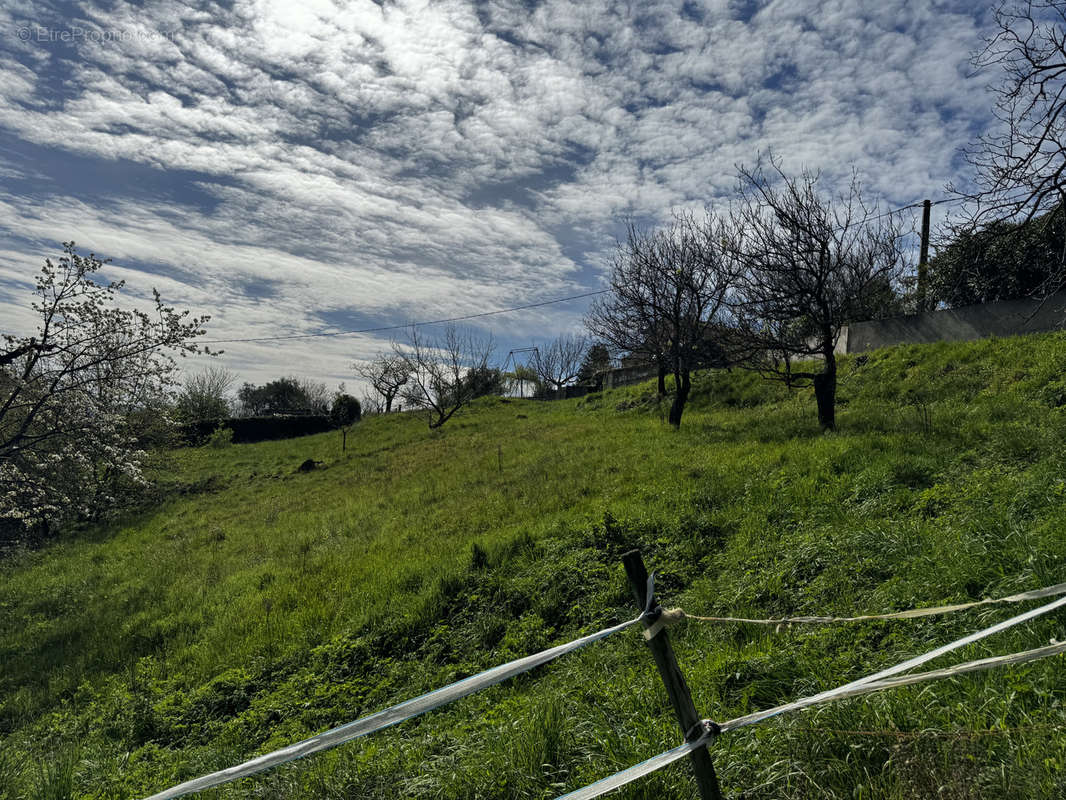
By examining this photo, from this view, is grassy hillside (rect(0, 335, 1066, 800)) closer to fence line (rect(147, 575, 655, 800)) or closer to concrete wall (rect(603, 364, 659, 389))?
fence line (rect(147, 575, 655, 800))

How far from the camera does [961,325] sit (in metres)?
16.0

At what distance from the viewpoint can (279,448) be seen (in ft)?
104

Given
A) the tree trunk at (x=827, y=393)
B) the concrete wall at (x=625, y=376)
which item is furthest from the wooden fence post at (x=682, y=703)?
the concrete wall at (x=625, y=376)

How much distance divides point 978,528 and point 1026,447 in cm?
322

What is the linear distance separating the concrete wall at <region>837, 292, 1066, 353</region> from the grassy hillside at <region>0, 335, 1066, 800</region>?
8.32ft

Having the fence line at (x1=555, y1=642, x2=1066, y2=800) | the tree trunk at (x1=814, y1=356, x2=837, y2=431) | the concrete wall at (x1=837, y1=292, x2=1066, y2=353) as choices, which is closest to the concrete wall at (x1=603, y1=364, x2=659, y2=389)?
the concrete wall at (x1=837, y1=292, x2=1066, y2=353)

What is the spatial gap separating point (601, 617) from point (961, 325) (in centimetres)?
1658

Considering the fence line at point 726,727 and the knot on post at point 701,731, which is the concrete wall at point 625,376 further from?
the knot on post at point 701,731

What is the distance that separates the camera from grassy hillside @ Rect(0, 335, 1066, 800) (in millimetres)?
2660

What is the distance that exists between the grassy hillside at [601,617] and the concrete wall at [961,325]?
254 centimetres

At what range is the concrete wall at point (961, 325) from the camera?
14.2 m

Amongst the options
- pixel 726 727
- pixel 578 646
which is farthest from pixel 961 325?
pixel 578 646

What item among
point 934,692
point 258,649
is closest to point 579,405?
point 258,649

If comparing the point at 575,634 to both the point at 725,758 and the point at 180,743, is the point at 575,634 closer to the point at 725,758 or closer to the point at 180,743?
the point at 725,758
